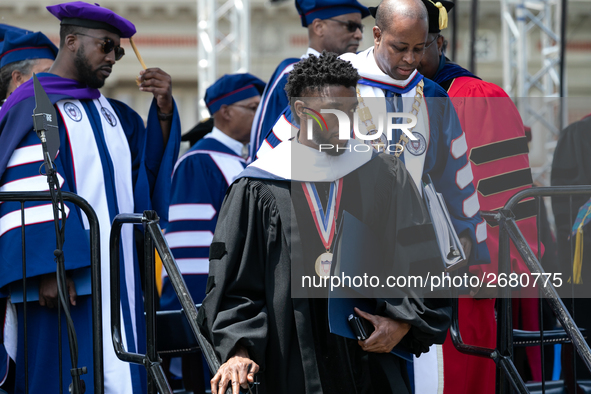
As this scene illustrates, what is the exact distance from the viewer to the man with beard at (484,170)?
3445mm

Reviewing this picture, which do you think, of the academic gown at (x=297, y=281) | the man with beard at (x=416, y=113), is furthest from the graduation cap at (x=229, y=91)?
the academic gown at (x=297, y=281)

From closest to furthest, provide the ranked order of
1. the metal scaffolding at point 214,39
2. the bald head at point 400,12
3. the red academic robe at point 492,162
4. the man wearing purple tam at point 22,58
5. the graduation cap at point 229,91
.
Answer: the bald head at point 400,12 < the red academic robe at point 492,162 < the man wearing purple tam at point 22,58 < the graduation cap at point 229,91 < the metal scaffolding at point 214,39

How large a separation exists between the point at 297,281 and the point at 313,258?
100mm

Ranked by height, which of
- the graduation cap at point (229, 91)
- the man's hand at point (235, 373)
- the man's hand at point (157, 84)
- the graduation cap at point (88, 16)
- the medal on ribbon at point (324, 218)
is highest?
the graduation cap at point (88, 16)

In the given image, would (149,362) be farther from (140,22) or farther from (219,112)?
(140,22)

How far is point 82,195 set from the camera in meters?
3.68

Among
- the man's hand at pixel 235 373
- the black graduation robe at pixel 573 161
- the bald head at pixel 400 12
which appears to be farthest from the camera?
the black graduation robe at pixel 573 161

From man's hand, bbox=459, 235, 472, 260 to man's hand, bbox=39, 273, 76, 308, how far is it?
1.75m

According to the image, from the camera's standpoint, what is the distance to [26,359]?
327cm

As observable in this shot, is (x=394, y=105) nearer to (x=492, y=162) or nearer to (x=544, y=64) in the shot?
(x=492, y=162)

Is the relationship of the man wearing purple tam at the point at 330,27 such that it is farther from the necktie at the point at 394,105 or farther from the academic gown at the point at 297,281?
the academic gown at the point at 297,281

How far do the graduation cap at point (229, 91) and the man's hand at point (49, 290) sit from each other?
2831mm

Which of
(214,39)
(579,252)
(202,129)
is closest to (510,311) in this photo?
(579,252)

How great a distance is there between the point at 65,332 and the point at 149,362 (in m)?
0.64
